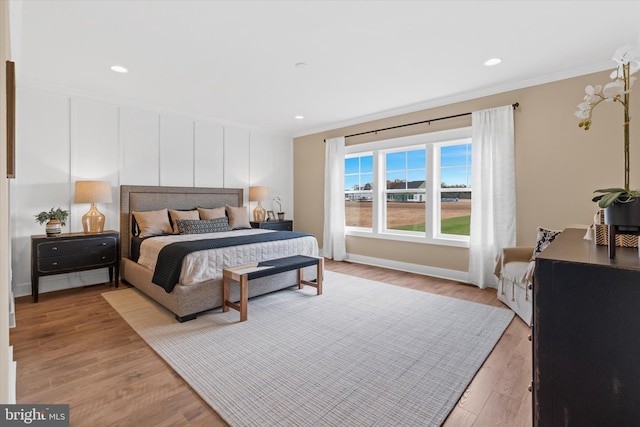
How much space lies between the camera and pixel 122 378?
6.79ft

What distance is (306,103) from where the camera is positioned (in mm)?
4637

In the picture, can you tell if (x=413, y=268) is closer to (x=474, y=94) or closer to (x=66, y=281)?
(x=474, y=94)

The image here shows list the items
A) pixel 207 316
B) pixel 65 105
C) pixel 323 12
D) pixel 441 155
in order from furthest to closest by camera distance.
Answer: pixel 441 155
pixel 65 105
pixel 207 316
pixel 323 12

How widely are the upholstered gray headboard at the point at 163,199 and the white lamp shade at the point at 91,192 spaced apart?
1.43 ft

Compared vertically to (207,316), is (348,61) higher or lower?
higher

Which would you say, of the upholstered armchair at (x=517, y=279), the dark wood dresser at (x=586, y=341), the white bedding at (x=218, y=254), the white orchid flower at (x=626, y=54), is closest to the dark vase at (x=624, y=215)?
the dark wood dresser at (x=586, y=341)

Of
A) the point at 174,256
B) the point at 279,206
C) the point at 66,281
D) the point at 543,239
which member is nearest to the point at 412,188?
the point at 543,239

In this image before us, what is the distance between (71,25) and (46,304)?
2.91 meters

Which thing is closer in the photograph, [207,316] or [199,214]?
[207,316]

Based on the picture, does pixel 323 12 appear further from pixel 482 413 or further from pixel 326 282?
pixel 326 282

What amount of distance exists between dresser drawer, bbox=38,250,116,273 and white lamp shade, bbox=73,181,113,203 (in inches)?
26.7

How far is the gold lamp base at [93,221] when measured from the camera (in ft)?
13.5

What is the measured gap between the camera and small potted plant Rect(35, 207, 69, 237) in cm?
369

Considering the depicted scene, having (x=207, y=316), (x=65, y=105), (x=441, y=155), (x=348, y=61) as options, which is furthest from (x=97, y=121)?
(x=441, y=155)
